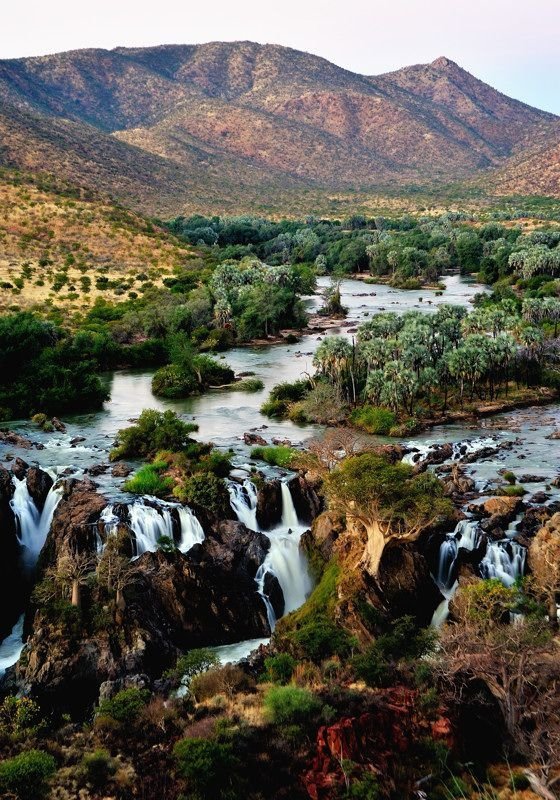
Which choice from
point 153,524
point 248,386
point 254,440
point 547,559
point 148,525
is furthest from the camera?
point 248,386

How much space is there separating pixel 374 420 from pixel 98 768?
43835 mm

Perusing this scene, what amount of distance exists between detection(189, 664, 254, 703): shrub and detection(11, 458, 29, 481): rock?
842 inches

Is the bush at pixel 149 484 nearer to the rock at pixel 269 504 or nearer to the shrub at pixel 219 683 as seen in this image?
the rock at pixel 269 504

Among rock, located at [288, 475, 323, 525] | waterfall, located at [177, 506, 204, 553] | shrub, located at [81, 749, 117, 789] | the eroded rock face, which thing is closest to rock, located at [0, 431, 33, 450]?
the eroded rock face

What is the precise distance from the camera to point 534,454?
189 ft

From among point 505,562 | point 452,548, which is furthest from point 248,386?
point 505,562

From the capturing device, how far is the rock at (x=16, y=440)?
2289 inches

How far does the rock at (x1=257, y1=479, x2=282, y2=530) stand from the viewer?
46.9 meters

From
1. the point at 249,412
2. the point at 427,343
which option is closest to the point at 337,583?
the point at 249,412

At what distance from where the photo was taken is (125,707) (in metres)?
28.7

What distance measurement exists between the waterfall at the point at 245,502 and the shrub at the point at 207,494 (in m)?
0.60

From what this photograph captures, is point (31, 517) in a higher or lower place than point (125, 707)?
higher

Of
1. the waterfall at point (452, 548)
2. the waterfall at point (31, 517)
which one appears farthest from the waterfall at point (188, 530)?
the waterfall at point (452, 548)

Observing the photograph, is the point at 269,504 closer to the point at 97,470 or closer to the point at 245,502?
the point at 245,502
